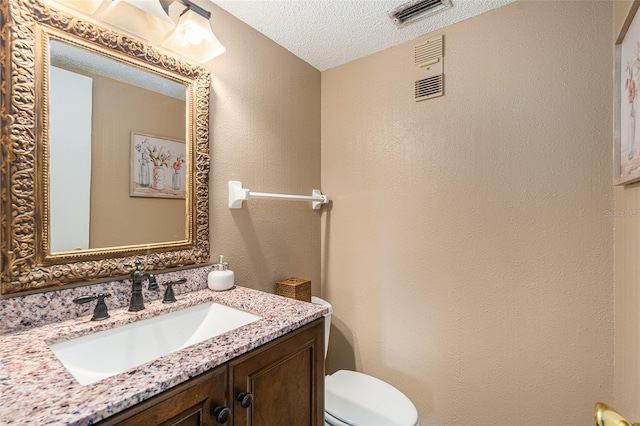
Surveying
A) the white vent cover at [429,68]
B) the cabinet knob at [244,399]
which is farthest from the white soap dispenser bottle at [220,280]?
the white vent cover at [429,68]

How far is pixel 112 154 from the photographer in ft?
3.31

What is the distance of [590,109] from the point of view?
46.1 inches

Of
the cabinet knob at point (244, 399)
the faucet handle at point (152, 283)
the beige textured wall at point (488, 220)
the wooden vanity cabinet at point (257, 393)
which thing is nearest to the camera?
the wooden vanity cabinet at point (257, 393)

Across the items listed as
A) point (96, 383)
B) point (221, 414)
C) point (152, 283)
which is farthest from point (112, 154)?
point (221, 414)

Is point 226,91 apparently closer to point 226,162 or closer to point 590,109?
point 226,162

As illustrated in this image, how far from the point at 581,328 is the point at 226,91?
71.9 inches

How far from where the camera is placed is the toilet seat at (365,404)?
4.06ft

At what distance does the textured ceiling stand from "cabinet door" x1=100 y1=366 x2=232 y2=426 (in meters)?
1.47

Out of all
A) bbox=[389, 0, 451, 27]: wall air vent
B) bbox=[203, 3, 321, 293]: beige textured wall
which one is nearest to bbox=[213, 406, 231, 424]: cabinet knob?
bbox=[203, 3, 321, 293]: beige textured wall

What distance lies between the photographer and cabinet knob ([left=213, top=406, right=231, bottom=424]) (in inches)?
26.4

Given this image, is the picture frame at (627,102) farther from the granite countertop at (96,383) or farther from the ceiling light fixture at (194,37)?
the ceiling light fixture at (194,37)

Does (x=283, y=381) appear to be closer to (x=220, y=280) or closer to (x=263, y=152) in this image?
(x=220, y=280)

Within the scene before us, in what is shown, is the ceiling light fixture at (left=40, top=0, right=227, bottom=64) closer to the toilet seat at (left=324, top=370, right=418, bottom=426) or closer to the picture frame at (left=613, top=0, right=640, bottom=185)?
the picture frame at (left=613, top=0, right=640, bottom=185)

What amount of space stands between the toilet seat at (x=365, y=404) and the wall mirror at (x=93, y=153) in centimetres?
89
